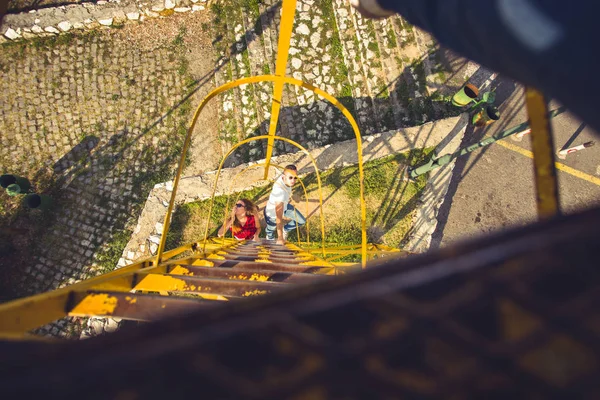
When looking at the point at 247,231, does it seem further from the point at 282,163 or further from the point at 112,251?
the point at 112,251

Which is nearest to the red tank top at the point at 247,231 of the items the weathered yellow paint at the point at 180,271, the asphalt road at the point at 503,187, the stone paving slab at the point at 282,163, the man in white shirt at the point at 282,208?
the man in white shirt at the point at 282,208

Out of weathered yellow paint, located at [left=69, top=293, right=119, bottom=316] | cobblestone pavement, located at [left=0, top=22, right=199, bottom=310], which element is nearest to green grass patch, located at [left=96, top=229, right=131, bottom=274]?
cobblestone pavement, located at [left=0, top=22, right=199, bottom=310]

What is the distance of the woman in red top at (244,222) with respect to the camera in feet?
17.2

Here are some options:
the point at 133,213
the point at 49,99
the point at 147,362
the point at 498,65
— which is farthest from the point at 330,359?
the point at 49,99

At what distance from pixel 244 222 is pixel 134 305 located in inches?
146

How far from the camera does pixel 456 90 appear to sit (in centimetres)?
666

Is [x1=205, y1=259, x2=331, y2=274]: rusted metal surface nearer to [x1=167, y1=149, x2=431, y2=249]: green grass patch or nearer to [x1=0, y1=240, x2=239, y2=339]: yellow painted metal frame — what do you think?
[x1=0, y1=240, x2=239, y2=339]: yellow painted metal frame

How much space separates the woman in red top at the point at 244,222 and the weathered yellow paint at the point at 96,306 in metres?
3.43

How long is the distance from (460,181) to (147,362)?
6.93 metres

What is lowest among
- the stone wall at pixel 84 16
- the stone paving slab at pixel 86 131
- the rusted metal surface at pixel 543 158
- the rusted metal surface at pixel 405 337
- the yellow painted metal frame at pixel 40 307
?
the yellow painted metal frame at pixel 40 307

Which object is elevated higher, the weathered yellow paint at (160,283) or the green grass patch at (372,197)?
the green grass patch at (372,197)

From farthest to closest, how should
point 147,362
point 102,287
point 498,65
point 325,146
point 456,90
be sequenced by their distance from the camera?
point 456,90 → point 325,146 → point 102,287 → point 498,65 → point 147,362

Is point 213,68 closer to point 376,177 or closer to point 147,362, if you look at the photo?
point 376,177

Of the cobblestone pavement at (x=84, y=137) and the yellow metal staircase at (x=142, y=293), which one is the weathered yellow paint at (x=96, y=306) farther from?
the cobblestone pavement at (x=84, y=137)
